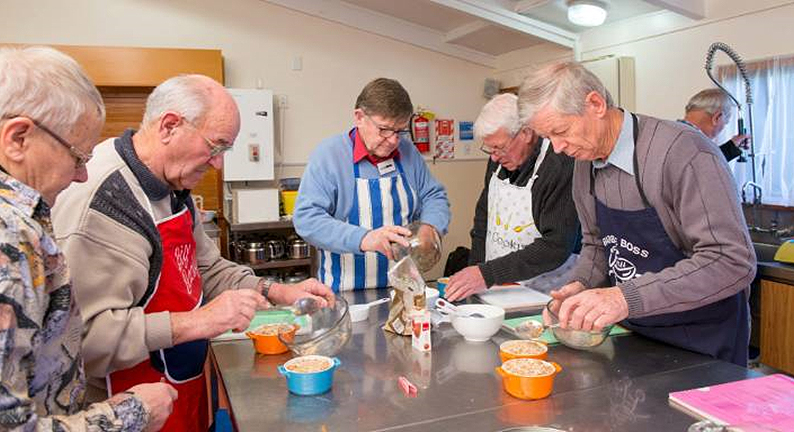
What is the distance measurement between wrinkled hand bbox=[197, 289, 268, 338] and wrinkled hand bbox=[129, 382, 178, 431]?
240mm

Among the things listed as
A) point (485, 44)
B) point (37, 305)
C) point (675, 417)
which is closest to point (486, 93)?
point (485, 44)

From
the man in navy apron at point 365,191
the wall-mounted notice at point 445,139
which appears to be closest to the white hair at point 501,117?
the man in navy apron at point 365,191

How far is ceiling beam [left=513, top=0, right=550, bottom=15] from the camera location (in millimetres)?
4212

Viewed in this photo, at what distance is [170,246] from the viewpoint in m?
1.52

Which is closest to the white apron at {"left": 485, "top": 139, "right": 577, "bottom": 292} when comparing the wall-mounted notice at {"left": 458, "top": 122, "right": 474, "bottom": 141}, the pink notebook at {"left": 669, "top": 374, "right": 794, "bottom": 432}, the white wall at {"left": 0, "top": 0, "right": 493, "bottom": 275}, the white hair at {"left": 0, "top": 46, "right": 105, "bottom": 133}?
the pink notebook at {"left": 669, "top": 374, "right": 794, "bottom": 432}

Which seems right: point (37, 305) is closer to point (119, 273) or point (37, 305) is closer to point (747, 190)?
point (119, 273)

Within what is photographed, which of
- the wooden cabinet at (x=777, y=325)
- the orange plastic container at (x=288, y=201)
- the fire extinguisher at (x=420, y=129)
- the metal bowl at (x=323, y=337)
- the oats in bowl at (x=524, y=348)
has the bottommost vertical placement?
the wooden cabinet at (x=777, y=325)

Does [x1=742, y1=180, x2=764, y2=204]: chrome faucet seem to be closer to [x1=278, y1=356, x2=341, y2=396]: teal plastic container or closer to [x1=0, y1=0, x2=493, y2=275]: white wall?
[x1=0, y1=0, x2=493, y2=275]: white wall

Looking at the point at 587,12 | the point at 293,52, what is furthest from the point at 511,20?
the point at 293,52

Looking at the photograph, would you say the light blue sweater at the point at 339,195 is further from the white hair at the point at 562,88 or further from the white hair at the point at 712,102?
the white hair at the point at 712,102

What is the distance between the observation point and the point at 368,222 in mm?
2318

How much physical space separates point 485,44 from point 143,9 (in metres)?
3.06

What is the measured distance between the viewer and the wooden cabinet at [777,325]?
3.12m

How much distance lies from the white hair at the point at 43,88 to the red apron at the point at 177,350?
53cm
